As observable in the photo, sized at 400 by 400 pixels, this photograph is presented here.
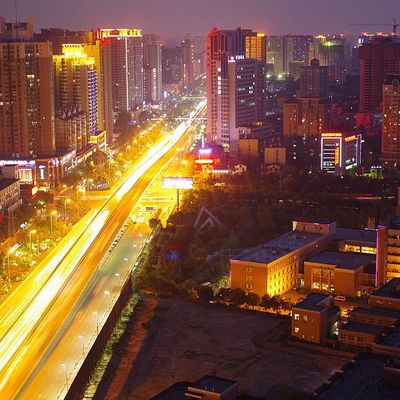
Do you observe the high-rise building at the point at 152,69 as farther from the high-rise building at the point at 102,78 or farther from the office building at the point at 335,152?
the office building at the point at 335,152

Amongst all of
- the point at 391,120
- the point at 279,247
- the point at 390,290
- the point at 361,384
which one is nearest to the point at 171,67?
the point at 391,120

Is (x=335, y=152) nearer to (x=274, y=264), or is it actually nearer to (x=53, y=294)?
(x=274, y=264)

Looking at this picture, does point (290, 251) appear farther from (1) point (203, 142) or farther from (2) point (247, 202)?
(1) point (203, 142)

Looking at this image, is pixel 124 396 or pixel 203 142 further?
pixel 203 142

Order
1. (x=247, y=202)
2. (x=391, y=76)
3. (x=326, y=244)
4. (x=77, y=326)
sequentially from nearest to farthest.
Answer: (x=77, y=326) → (x=326, y=244) → (x=247, y=202) → (x=391, y=76)

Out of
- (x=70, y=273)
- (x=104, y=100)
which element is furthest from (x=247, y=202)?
(x=104, y=100)

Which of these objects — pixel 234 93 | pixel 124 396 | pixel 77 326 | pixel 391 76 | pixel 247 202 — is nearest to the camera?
pixel 124 396
